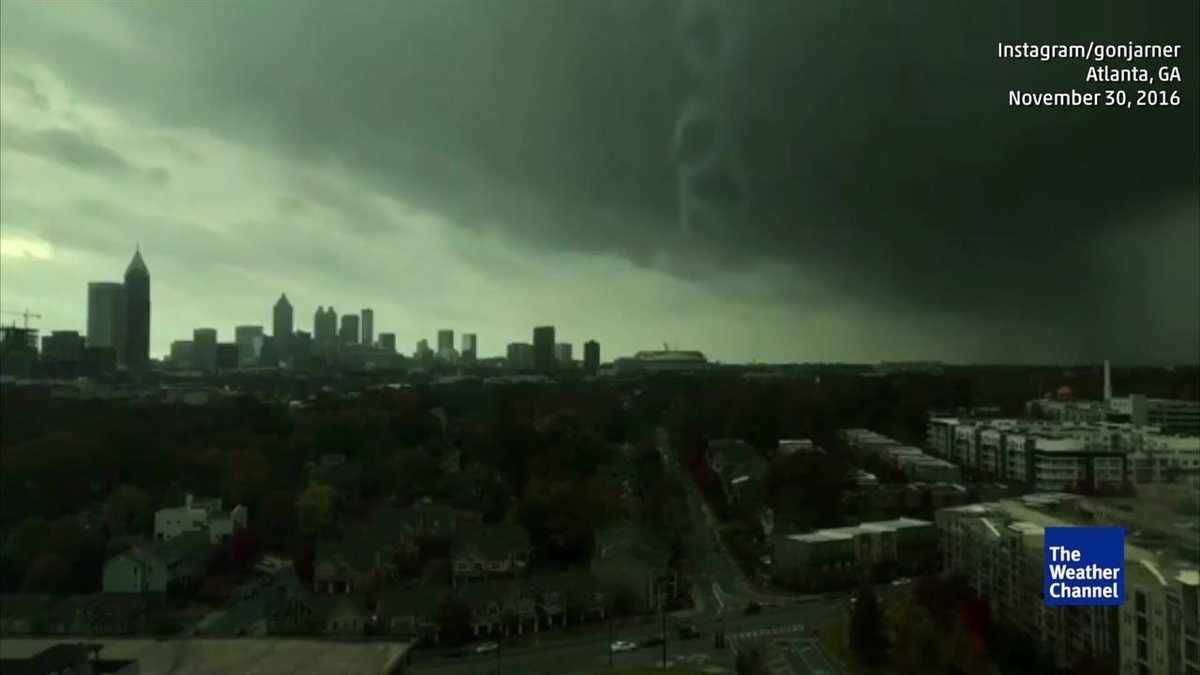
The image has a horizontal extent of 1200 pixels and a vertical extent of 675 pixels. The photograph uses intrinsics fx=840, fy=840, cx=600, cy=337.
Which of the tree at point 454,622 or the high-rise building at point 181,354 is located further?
the high-rise building at point 181,354

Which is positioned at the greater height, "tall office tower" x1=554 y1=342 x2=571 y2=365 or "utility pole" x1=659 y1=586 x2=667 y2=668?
"tall office tower" x1=554 y1=342 x2=571 y2=365

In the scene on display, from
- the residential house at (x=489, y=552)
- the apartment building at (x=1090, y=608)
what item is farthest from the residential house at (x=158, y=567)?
the apartment building at (x=1090, y=608)

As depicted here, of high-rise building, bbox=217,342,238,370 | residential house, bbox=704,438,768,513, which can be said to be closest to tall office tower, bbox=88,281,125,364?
high-rise building, bbox=217,342,238,370

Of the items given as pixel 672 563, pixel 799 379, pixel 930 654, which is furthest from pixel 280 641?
pixel 799 379

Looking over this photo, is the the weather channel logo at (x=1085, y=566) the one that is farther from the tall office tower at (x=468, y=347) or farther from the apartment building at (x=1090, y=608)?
the tall office tower at (x=468, y=347)

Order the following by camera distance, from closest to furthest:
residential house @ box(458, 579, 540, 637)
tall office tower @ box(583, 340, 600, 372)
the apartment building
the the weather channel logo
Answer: the apartment building < the the weather channel logo < residential house @ box(458, 579, 540, 637) < tall office tower @ box(583, 340, 600, 372)

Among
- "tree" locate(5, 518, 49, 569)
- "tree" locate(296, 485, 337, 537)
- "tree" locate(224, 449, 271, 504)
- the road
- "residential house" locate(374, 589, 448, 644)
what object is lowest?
the road

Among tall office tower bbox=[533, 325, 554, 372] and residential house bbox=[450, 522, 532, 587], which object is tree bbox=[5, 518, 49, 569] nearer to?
residential house bbox=[450, 522, 532, 587]

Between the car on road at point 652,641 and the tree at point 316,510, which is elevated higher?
the tree at point 316,510
